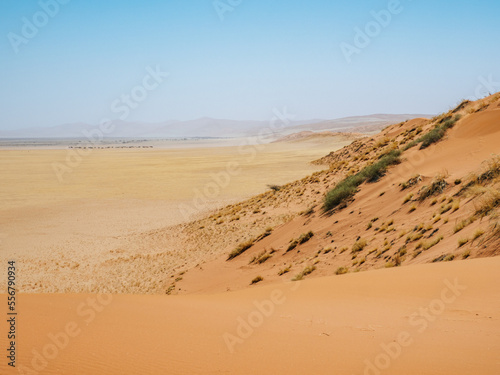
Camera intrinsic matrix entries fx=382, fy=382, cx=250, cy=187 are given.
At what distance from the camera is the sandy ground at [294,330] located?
4.64m

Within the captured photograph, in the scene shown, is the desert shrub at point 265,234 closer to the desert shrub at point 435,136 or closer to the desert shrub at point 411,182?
the desert shrub at point 411,182

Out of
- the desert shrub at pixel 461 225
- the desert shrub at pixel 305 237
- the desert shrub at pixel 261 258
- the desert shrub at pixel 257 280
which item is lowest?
the desert shrub at pixel 261 258

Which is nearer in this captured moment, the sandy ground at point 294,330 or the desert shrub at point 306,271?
the sandy ground at point 294,330

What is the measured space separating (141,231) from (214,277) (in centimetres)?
1042

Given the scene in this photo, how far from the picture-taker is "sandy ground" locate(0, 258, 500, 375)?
15.2 ft

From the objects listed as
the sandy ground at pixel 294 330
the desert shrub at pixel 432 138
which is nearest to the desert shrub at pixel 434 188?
the sandy ground at pixel 294 330

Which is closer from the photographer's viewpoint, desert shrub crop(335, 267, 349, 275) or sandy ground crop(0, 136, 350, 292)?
desert shrub crop(335, 267, 349, 275)

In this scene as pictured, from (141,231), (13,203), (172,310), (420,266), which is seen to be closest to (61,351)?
(172,310)

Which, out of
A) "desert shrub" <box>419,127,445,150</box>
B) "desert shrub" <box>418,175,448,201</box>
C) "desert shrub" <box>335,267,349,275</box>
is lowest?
"desert shrub" <box>335,267,349,275</box>

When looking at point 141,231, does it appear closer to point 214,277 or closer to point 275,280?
point 214,277

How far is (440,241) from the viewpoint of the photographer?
→ 32.2ft

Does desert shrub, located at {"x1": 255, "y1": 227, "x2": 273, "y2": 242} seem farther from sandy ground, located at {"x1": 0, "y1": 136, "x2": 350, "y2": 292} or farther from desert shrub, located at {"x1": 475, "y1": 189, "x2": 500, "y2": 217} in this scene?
desert shrub, located at {"x1": 475, "y1": 189, "x2": 500, "y2": 217}

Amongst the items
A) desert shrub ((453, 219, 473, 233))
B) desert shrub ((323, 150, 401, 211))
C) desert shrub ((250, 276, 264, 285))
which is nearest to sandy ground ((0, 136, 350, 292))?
desert shrub ((250, 276, 264, 285))

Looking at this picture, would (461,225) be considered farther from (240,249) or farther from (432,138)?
(432,138)
